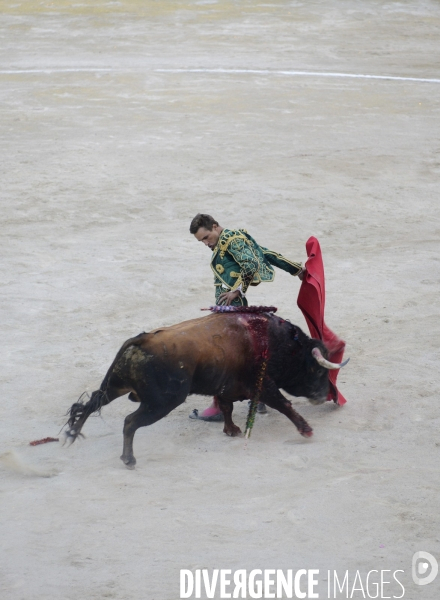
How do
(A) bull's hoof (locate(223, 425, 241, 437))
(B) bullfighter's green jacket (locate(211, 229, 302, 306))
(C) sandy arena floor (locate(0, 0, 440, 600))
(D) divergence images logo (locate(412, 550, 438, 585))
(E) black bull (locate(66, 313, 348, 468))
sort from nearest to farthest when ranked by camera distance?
(D) divergence images logo (locate(412, 550, 438, 585)) → (C) sandy arena floor (locate(0, 0, 440, 600)) → (E) black bull (locate(66, 313, 348, 468)) → (B) bullfighter's green jacket (locate(211, 229, 302, 306)) → (A) bull's hoof (locate(223, 425, 241, 437))

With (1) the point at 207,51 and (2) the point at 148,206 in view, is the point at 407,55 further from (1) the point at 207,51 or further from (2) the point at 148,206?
(2) the point at 148,206

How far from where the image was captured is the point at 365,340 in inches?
280

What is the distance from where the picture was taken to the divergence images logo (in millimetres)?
4133

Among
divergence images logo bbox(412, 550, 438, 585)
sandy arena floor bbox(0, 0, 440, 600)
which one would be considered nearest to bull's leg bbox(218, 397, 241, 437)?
sandy arena floor bbox(0, 0, 440, 600)

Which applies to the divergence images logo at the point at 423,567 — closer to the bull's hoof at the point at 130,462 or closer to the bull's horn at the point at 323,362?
the bull's horn at the point at 323,362

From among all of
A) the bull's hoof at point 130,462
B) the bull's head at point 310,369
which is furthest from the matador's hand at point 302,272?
the bull's hoof at point 130,462

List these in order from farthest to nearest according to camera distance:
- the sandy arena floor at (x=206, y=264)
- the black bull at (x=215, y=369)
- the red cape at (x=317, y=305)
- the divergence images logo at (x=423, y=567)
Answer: the red cape at (x=317, y=305) → the black bull at (x=215, y=369) → the sandy arena floor at (x=206, y=264) → the divergence images logo at (x=423, y=567)

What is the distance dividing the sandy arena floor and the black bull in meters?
0.26

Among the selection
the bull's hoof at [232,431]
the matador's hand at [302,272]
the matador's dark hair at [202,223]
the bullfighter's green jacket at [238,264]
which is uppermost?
the matador's dark hair at [202,223]

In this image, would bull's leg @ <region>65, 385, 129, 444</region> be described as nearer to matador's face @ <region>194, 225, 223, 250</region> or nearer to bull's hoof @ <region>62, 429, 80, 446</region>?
bull's hoof @ <region>62, 429, 80, 446</region>

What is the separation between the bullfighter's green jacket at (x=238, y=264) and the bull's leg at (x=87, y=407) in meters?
0.94

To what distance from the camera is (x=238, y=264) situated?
5523 millimetres

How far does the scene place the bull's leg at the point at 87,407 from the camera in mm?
5316

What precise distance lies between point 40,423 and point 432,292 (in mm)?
3889
